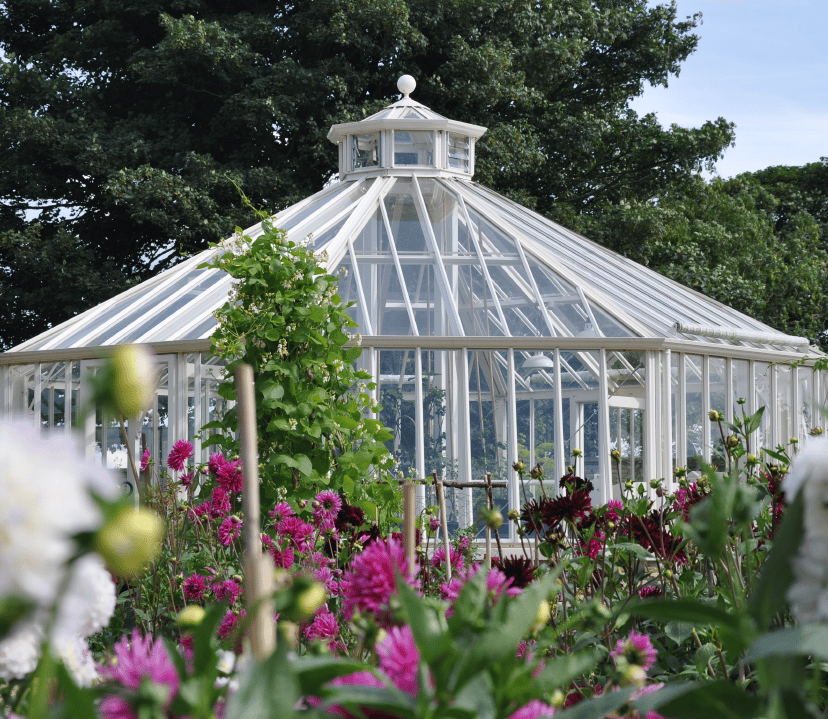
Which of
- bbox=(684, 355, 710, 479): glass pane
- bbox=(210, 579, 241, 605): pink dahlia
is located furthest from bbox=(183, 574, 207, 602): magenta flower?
bbox=(684, 355, 710, 479): glass pane

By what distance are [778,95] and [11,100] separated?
15953 millimetres

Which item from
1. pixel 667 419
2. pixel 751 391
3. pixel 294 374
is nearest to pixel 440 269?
pixel 667 419

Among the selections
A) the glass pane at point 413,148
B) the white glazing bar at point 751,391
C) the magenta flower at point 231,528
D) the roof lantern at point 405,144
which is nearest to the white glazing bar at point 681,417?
the white glazing bar at point 751,391

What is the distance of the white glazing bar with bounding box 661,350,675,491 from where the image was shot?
6.71 meters

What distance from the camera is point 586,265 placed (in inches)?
316

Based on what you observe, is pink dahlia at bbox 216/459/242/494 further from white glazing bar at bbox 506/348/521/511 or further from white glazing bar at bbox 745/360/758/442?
white glazing bar at bbox 745/360/758/442

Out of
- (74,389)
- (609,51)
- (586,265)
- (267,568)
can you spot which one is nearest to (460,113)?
(609,51)

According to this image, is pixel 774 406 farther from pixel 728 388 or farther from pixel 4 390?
pixel 4 390

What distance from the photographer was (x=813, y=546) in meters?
0.56

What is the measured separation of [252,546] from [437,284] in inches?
251

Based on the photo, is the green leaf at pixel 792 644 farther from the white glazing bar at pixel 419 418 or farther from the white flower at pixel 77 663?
the white glazing bar at pixel 419 418

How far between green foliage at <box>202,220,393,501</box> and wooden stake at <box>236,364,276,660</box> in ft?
8.14

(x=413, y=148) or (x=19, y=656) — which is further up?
(x=413, y=148)

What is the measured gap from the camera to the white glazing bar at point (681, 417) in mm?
6715
